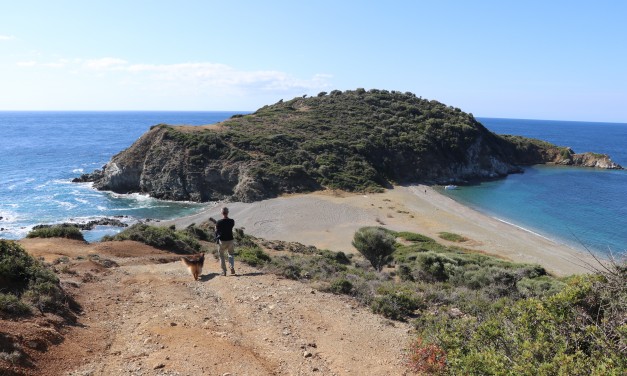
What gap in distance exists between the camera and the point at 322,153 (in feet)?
221

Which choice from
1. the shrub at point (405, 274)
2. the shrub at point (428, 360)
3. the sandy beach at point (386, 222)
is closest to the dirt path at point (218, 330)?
the shrub at point (428, 360)

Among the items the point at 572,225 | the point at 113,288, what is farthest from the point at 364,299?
the point at 572,225

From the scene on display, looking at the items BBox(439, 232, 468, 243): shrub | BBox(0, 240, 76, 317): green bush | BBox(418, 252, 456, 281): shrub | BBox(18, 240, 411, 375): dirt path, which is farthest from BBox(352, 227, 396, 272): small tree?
BBox(0, 240, 76, 317): green bush

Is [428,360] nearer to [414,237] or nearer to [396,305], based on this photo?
[396,305]

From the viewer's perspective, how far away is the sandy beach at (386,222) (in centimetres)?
3538

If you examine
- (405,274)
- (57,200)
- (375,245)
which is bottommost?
(57,200)

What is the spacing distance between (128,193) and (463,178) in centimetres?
5418

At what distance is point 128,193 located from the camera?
59.2m

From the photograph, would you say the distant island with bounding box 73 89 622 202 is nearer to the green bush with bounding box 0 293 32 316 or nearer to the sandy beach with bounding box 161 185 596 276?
the sandy beach with bounding box 161 185 596 276

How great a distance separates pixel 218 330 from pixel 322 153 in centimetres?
5928

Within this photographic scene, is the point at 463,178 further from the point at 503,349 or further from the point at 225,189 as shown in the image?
the point at 503,349

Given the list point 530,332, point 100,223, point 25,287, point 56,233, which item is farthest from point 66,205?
point 530,332

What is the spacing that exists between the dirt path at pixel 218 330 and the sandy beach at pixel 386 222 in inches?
939

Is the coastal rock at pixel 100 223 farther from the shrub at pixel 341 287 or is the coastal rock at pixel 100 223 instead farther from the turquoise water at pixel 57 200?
the shrub at pixel 341 287
